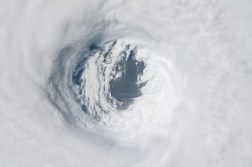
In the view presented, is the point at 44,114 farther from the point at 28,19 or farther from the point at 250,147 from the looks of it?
the point at 250,147

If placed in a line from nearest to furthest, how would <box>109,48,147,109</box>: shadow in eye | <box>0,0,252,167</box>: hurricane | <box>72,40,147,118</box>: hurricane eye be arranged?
<box>0,0,252,167</box>: hurricane
<box>72,40,147,118</box>: hurricane eye
<box>109,48,147,109</box>: shadow in eye

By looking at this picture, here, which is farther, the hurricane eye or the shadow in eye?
the shadow in eye

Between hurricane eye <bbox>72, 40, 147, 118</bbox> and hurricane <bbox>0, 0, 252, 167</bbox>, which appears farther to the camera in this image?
hurricane eye <bbox>72, 40, 147, 118</bbox>

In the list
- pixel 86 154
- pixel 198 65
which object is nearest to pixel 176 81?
pixel 198 65

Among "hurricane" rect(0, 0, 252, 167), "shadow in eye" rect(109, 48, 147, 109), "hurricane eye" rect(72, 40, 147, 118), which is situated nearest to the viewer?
"hurricane" rect(0, 0, 252, 167)

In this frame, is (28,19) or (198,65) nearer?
(28,19)
